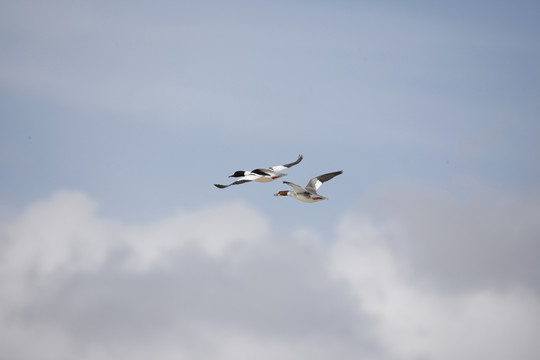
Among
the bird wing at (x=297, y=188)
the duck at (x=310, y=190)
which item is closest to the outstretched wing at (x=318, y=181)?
the duck at (x=310, y=190)

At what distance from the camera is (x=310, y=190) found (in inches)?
3290

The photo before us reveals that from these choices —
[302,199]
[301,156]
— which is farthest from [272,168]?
[302,199]

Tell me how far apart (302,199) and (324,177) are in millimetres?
7410

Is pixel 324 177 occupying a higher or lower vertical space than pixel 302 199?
higher

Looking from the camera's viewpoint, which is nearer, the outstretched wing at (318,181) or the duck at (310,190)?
the duck at (310,190)

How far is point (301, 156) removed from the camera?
92938 mm

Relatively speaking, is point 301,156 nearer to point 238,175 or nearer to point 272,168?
point 272,168

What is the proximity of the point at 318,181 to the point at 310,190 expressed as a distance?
370 centimetres

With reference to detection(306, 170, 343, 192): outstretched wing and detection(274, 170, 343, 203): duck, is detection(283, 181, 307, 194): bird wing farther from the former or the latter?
detection(306, 170, 343, 192): outstretched wing

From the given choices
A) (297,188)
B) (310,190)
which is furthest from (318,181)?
(297,188)

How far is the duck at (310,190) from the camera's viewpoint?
79.8 m

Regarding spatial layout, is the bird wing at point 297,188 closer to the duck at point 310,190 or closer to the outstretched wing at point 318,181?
the duck at point 310,190

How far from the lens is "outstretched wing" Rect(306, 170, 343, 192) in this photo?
85125 millimetres

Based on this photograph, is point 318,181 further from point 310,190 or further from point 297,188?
point 297,188
